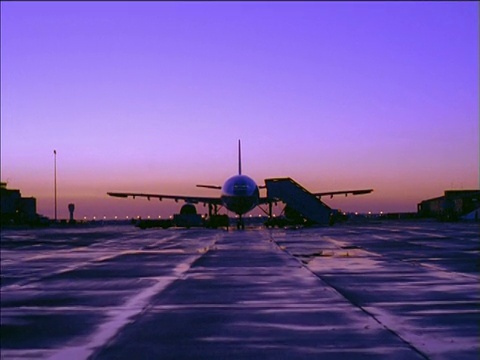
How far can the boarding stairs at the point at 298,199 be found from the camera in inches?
2982

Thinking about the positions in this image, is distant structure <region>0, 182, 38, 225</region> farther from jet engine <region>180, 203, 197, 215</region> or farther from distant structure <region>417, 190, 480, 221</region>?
distant structure <region>417, 190, 480, 221</region>

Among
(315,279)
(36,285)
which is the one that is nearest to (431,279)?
(315,279)

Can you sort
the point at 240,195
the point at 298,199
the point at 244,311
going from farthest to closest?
the point at 298,199 < the point at 240,195 < the point at 244,311

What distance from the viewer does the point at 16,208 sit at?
11969cm

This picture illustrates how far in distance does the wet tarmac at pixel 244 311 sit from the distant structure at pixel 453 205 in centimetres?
7853

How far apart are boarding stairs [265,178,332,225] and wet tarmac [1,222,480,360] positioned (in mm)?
51932

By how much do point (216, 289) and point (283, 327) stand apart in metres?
5.56

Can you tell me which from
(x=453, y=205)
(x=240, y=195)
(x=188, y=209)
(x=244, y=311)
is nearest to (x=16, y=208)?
(x=188, y=209)

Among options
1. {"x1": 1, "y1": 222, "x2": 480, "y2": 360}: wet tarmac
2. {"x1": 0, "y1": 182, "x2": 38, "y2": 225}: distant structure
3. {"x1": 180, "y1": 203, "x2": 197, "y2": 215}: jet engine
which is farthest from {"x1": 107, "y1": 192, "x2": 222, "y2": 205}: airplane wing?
{"x1": 1, "y1": 222, "x2": 480, "y2": 360}: wet tarmac

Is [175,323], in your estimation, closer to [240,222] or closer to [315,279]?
[315,279]

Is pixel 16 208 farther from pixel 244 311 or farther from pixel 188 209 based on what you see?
pixel 244 311

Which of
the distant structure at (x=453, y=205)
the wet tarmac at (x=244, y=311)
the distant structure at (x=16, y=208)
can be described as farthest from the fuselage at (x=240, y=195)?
the wet tarmac at (x=244, y=311)

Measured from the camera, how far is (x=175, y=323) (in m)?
11.2

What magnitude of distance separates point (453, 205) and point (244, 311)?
10998cm
